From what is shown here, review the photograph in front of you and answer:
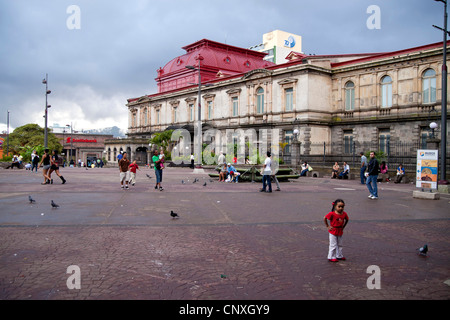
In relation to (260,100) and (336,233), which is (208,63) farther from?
(336,233)

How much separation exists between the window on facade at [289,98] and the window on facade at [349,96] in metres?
5.43

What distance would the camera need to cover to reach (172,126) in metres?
52.6

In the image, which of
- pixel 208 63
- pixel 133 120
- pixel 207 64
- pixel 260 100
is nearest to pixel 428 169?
pixel 260 100

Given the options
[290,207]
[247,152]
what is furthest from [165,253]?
[247,152]

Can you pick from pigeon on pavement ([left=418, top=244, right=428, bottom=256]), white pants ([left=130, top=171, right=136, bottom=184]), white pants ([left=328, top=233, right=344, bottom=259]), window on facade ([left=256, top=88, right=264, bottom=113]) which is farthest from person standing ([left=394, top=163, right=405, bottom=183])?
Answer: white pants ([left=328, top=233, right=344, bottom=259])

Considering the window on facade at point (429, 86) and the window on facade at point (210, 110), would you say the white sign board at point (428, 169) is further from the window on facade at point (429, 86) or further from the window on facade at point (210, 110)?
the window on facade at point (210, 110)

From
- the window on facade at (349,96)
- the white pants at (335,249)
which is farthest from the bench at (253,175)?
the window on facade at (349,96)

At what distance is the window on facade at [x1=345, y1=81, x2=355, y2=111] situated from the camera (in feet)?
122

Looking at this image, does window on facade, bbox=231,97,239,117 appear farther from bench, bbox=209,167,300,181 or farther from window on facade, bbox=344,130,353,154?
bench, bbox=209,167,300,181

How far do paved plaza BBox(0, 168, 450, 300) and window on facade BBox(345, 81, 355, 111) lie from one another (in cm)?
2750

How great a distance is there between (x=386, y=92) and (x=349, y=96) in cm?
391

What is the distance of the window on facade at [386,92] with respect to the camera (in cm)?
3412
